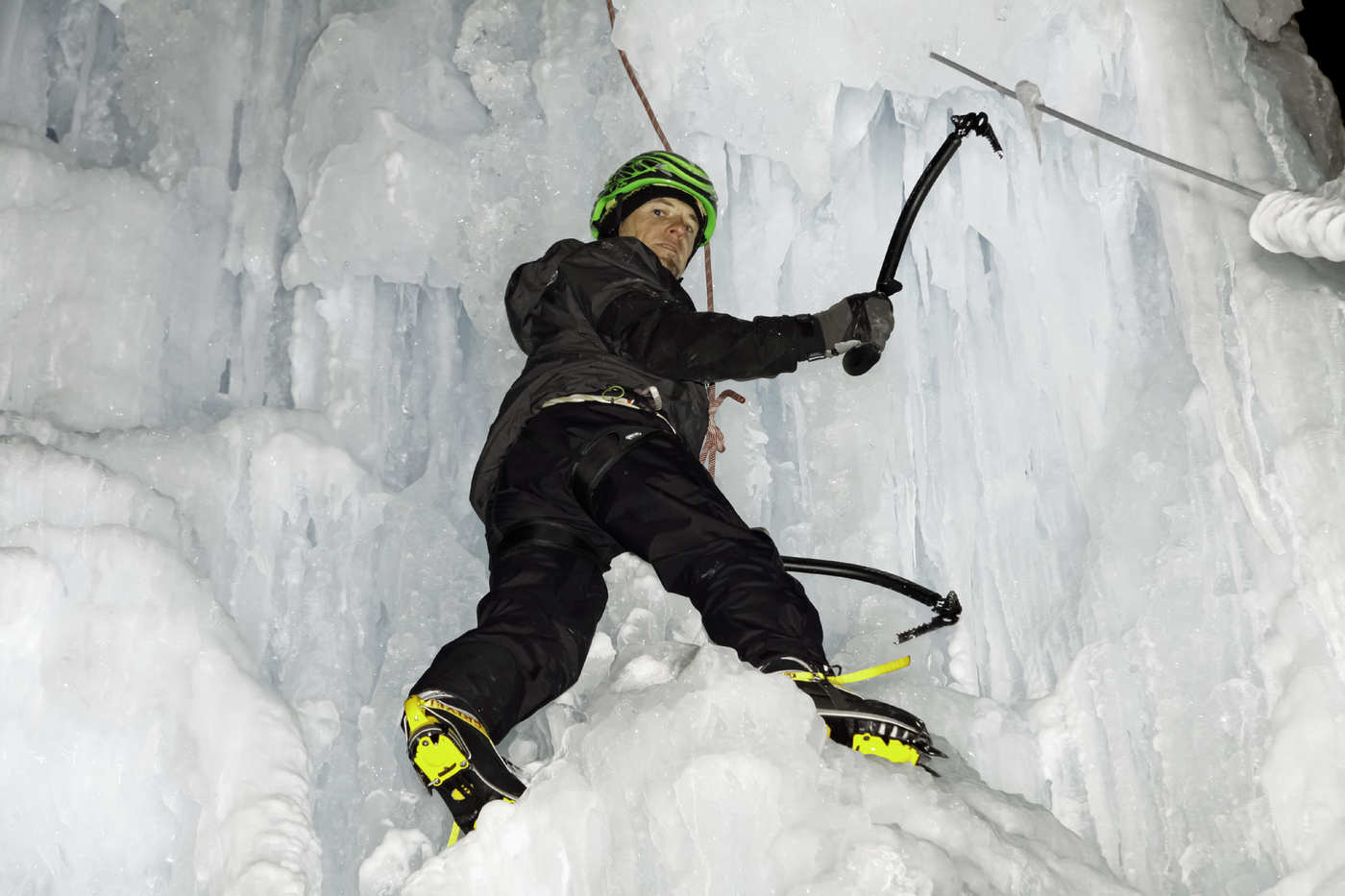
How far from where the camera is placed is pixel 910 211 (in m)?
2.72

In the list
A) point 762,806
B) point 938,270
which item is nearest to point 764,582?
point 762,806

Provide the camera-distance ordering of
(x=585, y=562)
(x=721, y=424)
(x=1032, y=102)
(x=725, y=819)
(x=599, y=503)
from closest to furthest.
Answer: (x=725, y=819) → (x=599, y=503) → (x=585, y=562) → (x=1032, y=102) → (x=721, y=424)

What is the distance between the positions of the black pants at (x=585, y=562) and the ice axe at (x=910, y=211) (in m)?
0.39

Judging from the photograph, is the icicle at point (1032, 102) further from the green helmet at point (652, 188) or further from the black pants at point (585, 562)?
the black pants at point (585, 562)

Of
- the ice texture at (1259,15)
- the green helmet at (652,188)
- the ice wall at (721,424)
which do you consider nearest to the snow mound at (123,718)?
the ice wall at (721,424)

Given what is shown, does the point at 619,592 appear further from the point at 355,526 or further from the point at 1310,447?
the point at 1310,447

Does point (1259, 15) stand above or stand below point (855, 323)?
above

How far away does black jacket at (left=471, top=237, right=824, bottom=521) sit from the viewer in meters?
2.38

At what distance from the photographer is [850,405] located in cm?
→ 319

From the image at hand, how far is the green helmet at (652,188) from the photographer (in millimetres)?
2994

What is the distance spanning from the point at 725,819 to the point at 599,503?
2.30 feet

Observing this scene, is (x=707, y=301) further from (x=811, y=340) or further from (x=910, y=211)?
(x=811, y=340)

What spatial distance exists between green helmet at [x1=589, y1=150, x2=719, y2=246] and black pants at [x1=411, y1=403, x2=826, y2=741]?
0.76m

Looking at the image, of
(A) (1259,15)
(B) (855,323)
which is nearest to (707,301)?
(B) (855,323)
